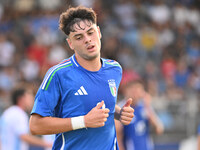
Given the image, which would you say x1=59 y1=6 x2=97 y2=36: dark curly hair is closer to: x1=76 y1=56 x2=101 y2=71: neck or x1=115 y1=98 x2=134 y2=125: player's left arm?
x1=76 y1=56 x2=101 y2=71: neck

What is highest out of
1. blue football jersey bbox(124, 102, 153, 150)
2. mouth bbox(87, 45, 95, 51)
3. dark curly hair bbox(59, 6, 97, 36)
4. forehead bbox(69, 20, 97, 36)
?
dark curly hair bbox(59, 6, 97, 36)

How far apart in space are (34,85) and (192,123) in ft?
15.7

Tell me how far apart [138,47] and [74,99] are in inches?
426

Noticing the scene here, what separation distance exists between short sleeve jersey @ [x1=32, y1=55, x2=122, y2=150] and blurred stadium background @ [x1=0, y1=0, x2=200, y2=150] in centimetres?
754

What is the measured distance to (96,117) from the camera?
11.6ft

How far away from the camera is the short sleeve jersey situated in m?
3.71

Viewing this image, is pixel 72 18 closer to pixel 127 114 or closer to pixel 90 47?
pixel 90 47

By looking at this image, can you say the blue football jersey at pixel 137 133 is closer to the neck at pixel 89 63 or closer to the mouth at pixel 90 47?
the neck at pixel 89 63

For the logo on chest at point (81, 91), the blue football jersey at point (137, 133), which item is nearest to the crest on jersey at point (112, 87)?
the logo on chest at point (81, 91)

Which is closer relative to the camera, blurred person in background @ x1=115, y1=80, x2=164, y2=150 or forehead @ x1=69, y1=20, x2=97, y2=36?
forehead @ x1=69, y1=20, x2=97, y2=36

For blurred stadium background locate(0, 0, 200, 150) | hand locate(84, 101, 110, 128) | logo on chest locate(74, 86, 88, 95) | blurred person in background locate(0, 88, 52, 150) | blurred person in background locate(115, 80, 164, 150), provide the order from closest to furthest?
hand locate(84, 101, 110, 128) → logo on chest locate(74, 86, 88, 95) → blurred person in background locate(0, 88, 52, 150) → blurred person in background locate(115, 80, 164, 150) → blurred stadium background locate(0, 0, 200, 150)

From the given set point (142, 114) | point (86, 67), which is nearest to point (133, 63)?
point (142, 114)

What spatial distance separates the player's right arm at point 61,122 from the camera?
3539 millimetres

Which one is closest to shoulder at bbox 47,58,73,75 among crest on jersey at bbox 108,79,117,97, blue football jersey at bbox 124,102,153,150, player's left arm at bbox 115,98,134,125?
crest on jersey at bbox 108,79,117,97
